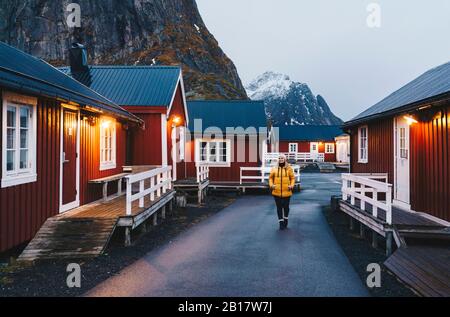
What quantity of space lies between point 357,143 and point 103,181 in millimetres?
10344

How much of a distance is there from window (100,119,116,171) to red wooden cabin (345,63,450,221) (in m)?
8.47

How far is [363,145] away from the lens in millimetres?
15734

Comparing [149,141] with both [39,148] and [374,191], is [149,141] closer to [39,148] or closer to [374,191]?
[39,148]

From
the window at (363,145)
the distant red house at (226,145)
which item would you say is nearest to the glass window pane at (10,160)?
the window at (363,145)

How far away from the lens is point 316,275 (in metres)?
6.45

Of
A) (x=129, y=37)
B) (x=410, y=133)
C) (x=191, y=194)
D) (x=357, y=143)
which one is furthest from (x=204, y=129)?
(x=129, y=37)

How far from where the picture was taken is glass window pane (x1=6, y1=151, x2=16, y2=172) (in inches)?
290

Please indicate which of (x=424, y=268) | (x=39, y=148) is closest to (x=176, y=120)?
(x=39, y=148)

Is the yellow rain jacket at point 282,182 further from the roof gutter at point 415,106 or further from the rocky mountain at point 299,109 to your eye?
the rocky mountain at point 299,109

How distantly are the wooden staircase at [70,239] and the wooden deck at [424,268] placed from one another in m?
5.33

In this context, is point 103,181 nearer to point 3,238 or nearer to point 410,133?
point 3,238

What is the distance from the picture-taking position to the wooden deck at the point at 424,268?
5.52m

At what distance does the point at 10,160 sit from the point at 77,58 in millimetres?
10947
